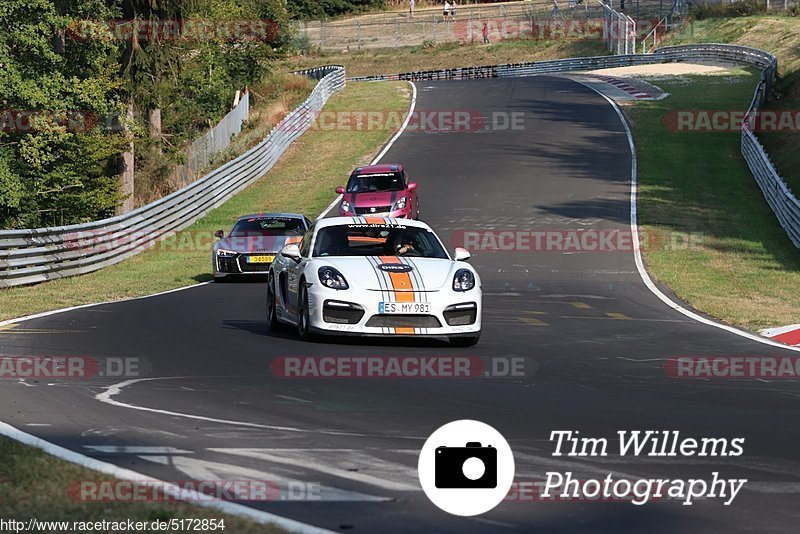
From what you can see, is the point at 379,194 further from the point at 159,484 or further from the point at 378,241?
the point at 159,484

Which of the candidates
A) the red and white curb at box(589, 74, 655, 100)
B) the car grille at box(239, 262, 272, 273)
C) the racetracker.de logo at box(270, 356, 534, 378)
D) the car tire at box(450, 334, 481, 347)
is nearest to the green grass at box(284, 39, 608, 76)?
the red and white curb at box(589, 74, 655, 100)

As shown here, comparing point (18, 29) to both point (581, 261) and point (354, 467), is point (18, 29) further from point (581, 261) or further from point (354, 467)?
point (354, 467)

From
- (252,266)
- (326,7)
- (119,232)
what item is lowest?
(252,266)

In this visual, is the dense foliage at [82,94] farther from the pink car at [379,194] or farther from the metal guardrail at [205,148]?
the pink car at [379,194]

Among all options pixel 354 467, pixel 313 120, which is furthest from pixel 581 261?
pixel 313 120

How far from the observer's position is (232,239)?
2391 cm

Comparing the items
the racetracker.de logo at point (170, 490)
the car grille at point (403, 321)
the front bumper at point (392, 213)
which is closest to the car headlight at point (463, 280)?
the car grille at point (403, 321)

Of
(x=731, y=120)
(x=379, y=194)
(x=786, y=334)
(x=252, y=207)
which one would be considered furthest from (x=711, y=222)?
(x=731, y=120)

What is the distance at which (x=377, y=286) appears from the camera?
12.7 metres

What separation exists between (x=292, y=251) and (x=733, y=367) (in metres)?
4.89

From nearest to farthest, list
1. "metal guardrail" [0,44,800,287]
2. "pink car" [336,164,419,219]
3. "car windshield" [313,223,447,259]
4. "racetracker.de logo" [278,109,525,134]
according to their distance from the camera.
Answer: "car windshield" [313,223,447,259] < "metal guardrail" [0,44,800,287] < "pink car" [336,164,419,219] < "racetracker.de logo" [278,109,525,134]

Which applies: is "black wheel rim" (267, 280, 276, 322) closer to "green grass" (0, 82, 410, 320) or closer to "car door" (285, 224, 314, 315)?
"car door" (285, 224, 314, 315)

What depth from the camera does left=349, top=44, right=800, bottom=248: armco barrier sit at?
33.6m

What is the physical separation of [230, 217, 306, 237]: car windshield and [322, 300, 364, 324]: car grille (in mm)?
11804
